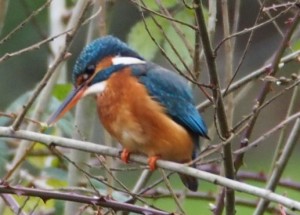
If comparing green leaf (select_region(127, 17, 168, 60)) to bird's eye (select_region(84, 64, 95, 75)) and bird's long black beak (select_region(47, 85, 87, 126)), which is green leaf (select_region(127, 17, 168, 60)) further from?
bird's long black beak (select_region(47, 85, 87, 126))

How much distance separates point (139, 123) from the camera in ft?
11.7

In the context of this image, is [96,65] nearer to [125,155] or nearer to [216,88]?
[125,155]

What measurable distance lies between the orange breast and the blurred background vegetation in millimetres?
226

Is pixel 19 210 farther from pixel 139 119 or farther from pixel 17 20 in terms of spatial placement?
pixel 17 20

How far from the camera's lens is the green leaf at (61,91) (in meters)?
4.17

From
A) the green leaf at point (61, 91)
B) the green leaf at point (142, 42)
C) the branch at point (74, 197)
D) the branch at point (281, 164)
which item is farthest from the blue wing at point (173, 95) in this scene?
the branch at point (74, 197)

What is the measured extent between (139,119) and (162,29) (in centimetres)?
34

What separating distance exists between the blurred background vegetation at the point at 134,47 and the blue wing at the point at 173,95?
0.08 metres

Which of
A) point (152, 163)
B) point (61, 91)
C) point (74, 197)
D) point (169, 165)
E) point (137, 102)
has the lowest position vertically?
point (74, 197)

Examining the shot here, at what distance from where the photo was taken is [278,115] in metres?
9.01

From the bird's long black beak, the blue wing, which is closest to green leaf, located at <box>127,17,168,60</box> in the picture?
the blue wing

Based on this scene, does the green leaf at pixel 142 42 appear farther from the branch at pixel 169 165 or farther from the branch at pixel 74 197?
the branch at pixel 74 197

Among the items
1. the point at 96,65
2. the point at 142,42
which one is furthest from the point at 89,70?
the point at 142,42

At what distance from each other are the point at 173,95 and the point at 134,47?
29cm
